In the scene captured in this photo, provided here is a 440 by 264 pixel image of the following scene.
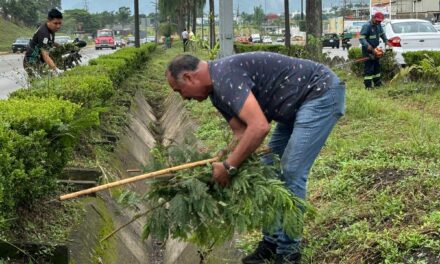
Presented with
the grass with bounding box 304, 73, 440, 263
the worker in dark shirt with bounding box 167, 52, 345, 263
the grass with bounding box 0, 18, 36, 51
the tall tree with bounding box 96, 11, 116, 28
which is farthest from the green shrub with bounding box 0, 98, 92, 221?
the tall tree with bounding box 96, 11, 116, 28

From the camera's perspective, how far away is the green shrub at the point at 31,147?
12.0ft

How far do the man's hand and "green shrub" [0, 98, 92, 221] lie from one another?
1.17 metres

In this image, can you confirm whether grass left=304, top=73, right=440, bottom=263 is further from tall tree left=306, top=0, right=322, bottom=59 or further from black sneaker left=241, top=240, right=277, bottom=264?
tall tree left=306, top=0, right=322, bottom=59

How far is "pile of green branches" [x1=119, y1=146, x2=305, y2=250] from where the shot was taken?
3.59 m

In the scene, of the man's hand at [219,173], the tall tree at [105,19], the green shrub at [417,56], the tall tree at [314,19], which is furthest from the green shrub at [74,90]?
the tall tree at [105,19]

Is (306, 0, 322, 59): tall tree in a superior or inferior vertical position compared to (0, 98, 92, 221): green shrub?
superior

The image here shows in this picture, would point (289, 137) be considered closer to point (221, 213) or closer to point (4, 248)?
point (221, 213)

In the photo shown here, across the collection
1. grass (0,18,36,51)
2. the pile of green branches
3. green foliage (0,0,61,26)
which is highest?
green foliage (0,0,61,26)

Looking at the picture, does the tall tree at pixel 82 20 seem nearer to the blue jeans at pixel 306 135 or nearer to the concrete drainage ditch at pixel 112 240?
the concrete drainage ditch at pixel 112 240

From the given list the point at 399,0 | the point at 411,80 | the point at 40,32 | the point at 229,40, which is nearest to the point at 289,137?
the point at 40,32

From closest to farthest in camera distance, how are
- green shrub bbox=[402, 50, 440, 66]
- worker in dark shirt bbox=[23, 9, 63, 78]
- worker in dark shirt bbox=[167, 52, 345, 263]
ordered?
worker in dark shirt bbox=[167, 52, 345, 263], worker in dark shirt bbox=[23, 9, 63, 78], green shrub bbox=[402, 50, 440, 66]

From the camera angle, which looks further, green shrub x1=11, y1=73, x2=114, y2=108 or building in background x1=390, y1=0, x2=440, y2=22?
building in background x1=390, y1=0, x2=440, y2=22

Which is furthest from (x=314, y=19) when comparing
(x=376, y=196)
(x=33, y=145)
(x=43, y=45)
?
(x=33, y=145)

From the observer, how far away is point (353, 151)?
21.7 ft
